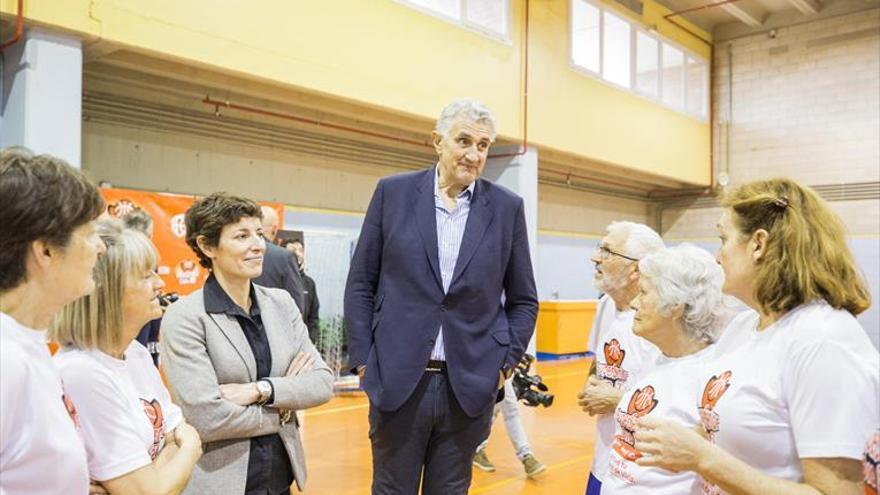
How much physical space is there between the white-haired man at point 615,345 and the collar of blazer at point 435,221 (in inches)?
25.1

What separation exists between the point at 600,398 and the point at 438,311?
73cm

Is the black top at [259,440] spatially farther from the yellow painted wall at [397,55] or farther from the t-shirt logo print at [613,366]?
the yellow painted wall at [397,55]

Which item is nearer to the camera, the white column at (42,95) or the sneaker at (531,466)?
the sneaker at (531,466)

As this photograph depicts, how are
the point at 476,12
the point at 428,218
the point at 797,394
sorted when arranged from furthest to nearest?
the point at 476,12, the point at 428,218, the point at 797,394

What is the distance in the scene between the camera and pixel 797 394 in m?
1.43

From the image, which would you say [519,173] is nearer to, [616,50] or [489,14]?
[489,14]

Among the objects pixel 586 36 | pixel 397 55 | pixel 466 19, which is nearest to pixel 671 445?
pixel 397 55

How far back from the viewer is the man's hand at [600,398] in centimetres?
261

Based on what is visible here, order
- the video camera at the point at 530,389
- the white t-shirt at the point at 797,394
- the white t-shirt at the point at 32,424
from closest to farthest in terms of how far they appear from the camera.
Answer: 1. the white t-shirt at the point at 32,424
2. the white t-shirt at the point at 797,394
3. the video camera at the point at 530,389

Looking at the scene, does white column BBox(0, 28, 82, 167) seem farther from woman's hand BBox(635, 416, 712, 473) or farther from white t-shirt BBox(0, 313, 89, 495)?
woman's hand BBox(635, 416, 712, 473)

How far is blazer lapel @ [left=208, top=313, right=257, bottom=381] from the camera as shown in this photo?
2279mm

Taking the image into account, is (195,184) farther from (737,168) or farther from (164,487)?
(737,168)

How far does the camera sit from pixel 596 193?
14.5 meters

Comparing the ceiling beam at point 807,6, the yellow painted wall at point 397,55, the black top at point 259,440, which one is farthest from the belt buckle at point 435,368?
the ceiling beam at point 807,6
